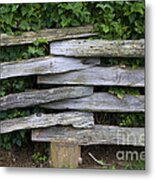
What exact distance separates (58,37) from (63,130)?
397 millimetres

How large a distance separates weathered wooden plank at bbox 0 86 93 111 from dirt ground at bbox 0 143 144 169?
183 millimetres

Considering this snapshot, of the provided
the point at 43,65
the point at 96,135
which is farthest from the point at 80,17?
the point at 96,135

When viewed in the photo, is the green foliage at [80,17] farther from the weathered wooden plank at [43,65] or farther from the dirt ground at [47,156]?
the dirt ground at [47,156]

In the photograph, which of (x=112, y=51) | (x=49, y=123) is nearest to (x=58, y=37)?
(x=112, y=51)

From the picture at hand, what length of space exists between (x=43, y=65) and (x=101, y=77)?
0.83ft

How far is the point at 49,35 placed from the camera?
2176mm

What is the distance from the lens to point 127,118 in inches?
84.8

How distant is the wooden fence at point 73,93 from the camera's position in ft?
7.04

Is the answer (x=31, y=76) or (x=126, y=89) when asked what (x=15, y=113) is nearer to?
(x=31, y=76)

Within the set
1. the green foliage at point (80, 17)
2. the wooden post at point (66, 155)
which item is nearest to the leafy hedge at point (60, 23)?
the green foliage at point (80, 17)

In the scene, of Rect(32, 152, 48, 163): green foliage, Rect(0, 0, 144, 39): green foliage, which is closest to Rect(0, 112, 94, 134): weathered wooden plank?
Rect(32, 152, 48, 163): green foliage

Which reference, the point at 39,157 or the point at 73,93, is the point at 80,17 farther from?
the point at 39,157

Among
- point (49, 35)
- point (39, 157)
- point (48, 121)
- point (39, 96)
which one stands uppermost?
point (49, 35)

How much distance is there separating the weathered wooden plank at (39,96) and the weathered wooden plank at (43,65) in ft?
0.27
